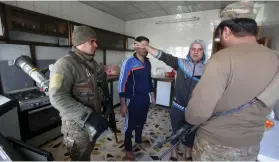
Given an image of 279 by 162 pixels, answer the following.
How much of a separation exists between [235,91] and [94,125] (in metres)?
0.78

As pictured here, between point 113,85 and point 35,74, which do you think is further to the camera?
point 113,85

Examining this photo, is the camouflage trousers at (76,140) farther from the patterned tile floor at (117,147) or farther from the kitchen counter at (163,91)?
the kitchen counter at (163,91)

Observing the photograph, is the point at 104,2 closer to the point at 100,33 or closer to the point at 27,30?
the point at 100,33

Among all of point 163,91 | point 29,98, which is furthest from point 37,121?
point 163,91

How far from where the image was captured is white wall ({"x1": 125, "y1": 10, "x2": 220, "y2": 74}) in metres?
2.98

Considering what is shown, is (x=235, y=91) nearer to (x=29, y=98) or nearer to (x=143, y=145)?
(x=143, y=145)

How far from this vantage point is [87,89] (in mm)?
991

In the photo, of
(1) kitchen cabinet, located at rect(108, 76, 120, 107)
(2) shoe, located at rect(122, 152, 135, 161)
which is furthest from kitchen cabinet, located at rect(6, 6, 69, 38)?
(2) shoe, located at rect(122, 152, 135, 161)

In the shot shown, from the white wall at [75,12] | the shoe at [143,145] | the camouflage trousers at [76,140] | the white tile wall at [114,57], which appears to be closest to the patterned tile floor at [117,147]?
the shoe at [143,145]

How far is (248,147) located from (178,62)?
87 cm

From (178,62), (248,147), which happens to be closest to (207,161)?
(248,147)

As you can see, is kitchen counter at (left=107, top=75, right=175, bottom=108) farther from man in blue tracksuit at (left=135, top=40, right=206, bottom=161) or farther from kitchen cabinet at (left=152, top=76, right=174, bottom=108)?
man in blue tracksuit at (left=135, top=40, right=206, bottom=161)

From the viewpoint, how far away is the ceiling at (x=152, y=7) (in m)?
2.58

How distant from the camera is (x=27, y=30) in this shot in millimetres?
1686
